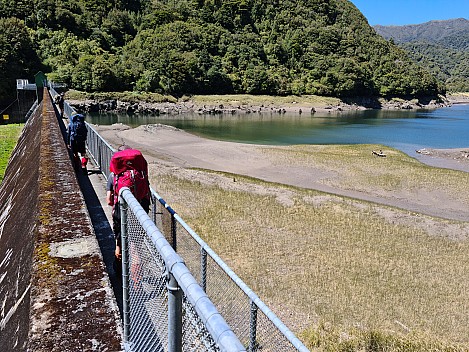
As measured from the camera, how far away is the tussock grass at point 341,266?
389 inches

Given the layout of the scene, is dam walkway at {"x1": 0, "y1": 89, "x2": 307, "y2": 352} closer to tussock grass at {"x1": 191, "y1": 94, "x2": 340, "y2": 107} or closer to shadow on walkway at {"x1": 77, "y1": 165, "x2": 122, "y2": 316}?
shadow on walkway at {"x1": 77, "y1": 165, "x2": 122, "y2": 316}

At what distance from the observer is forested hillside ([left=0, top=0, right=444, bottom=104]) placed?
99.1m

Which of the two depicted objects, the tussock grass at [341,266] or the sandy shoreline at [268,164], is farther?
the sandy shoreline at [268,164]

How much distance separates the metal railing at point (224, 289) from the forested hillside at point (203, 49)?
80787 millimetres

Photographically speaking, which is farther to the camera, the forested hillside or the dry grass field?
the forested hillside

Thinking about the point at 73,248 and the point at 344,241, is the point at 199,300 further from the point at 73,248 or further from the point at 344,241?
the point at 344,241

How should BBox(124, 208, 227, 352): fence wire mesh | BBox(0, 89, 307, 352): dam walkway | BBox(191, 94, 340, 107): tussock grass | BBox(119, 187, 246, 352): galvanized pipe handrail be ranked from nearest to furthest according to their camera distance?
BBox(119, 187, 246, 352): galvanized pipe handrail
BBox(0, 89, 307, 352): dam walkway
BBox(124, 208, 227, 352): fence wire mesh
BBox(191, 94, 340, 107): tussock grass

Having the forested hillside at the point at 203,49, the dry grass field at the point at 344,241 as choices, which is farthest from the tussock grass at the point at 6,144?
the forested hillside at the point at 203,49

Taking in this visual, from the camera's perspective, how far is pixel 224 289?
27.4ft

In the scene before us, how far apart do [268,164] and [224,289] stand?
2428cm

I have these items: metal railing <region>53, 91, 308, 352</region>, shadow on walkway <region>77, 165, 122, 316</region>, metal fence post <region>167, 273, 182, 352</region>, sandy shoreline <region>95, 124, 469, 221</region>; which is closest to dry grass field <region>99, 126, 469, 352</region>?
sandy shoreline <region>95, 124, 469, 221</region>

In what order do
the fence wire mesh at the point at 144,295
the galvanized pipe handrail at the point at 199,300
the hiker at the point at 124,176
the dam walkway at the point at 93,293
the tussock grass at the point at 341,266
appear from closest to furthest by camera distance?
the galvanized pipe handrail at the point at 199,300 → the dam walkway at the point at 93,293 → the fence wire mesh at the point at 144,295 → the hiker at the point at 124,176 → the tussock grass at the point at 341,266

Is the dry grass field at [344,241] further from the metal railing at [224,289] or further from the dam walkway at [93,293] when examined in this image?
the dam walkway at [93,293]

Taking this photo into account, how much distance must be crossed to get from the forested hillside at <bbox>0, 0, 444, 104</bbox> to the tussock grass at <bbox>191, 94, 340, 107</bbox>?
204 inches
